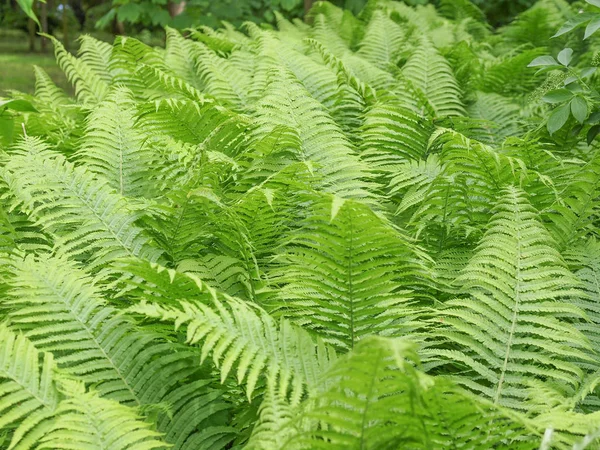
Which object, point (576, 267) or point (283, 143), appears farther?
point (283, 143)

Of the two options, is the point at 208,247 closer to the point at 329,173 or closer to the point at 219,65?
the point at 329,173

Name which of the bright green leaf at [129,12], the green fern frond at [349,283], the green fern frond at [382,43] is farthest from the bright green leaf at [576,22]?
the bright green leaf at [129,12]

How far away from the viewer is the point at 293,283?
197 centimetres

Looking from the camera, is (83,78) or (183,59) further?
(183,59)

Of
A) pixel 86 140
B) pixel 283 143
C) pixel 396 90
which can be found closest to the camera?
pixel 283 143

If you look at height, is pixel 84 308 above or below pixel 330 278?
below

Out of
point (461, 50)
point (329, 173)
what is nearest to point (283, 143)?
point (329, 173)

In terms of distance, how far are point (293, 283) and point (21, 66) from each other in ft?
33.6

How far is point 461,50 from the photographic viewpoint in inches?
168

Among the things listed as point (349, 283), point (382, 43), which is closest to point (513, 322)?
point (349, 283)

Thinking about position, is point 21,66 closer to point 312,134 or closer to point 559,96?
point 312,134

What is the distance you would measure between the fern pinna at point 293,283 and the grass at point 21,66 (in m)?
4.56

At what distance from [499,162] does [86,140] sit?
1769 millimetres

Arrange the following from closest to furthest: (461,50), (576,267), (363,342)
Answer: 1. (363,342)
2. (576,267)
3. (461,50)
